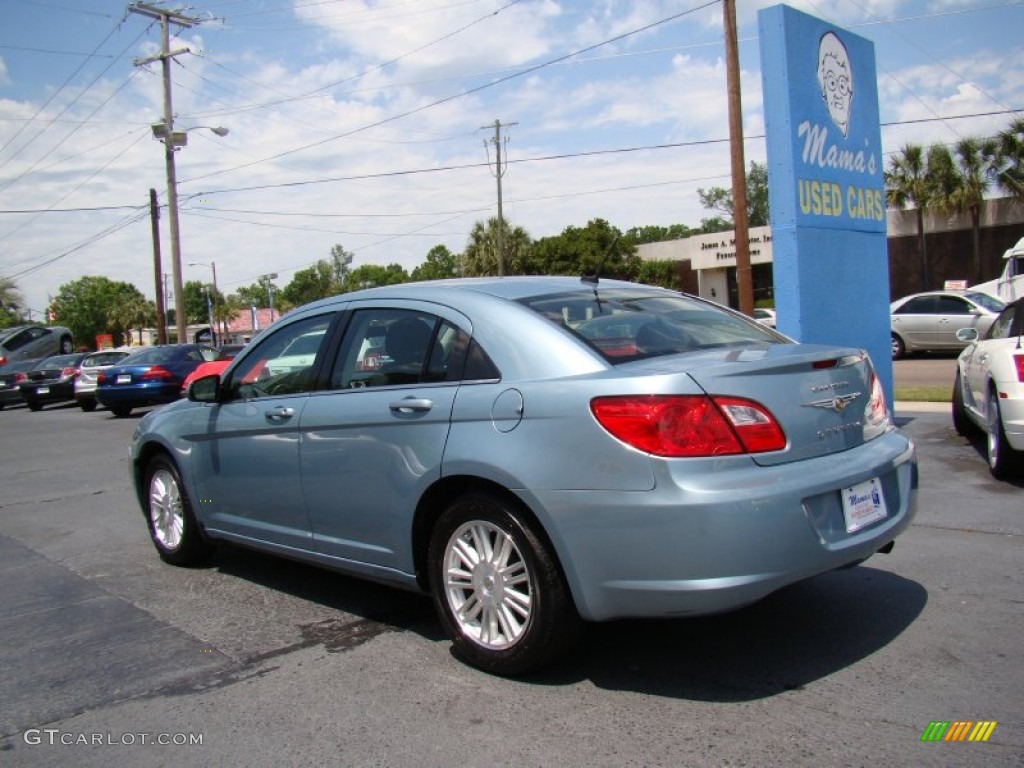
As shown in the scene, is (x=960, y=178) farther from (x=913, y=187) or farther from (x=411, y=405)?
(x=411, y=405)

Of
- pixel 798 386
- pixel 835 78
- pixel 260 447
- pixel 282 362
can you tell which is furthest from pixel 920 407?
pixel 260 447

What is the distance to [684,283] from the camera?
1991 inches

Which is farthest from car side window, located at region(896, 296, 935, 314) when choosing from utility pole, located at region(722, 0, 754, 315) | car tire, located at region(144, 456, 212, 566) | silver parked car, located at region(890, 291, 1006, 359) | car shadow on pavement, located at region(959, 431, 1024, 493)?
car tire, located at region(144, 456, 212, 566)

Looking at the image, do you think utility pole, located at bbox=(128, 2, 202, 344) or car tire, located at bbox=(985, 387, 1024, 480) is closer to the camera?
car tire, located at bbox=(985, 387, 1024, 480)

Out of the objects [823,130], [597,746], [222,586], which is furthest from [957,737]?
[823,130]

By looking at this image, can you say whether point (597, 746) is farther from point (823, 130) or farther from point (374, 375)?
point (823, 130)

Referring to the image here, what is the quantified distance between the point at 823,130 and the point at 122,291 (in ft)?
380

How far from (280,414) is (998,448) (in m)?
5.37

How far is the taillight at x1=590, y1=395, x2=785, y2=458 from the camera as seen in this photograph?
10.6 ft

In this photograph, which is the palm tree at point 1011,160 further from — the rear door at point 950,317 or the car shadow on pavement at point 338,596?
the car shadow on pavement at point 338,596

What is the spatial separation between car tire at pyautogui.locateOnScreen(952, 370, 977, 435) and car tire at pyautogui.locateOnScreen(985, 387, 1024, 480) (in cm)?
174

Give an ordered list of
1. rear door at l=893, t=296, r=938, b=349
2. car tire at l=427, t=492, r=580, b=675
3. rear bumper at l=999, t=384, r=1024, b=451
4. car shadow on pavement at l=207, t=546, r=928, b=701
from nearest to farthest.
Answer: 1. car tire at l=427, t=492, r=580, b=675
2. car shadow on pavement at l=207, t=546, r=928, b=701
3. rear bumper at l=999, t=384, r=1024, b=451
4. rear door at l=893, t=296, r=938, b=349

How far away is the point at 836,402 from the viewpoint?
3648 mm

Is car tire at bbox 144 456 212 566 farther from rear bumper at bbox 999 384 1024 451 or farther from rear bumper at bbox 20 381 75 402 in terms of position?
rear bumper at bbox 20 381 75 402
